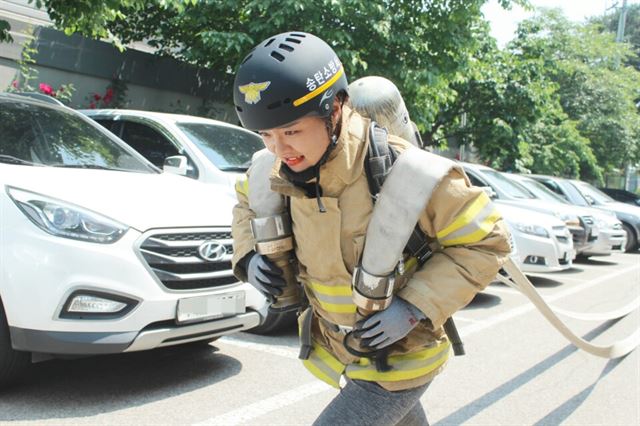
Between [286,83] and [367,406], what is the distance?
3.04ft

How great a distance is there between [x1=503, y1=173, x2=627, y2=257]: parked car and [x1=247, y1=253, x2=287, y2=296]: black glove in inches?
377

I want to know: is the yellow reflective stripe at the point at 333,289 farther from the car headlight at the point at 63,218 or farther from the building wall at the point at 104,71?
the building wall at the point at 104,71

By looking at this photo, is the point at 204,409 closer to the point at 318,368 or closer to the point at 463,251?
the point at 318,368

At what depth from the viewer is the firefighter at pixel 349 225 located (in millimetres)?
1680

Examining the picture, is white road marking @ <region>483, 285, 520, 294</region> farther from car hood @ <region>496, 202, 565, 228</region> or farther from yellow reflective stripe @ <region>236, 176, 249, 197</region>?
yellow reflective stripe @ <region>236, 176, 249, 197</region>

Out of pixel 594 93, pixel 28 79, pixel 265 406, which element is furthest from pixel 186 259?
pixel 594 93

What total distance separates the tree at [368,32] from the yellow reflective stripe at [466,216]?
7101 mm

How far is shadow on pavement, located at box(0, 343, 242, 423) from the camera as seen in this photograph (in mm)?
3414

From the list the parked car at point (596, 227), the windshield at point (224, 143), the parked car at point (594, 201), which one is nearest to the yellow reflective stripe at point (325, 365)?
the windshield at point (224, 143)

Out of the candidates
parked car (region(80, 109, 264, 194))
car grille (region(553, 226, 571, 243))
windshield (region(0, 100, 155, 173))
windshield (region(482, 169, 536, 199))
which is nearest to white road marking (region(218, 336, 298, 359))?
parked car (region(80, 109, 264, 194))

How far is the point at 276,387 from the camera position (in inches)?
156

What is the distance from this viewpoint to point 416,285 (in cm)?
172

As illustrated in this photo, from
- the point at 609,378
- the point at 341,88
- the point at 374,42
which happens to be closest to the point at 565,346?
the point at 609,378

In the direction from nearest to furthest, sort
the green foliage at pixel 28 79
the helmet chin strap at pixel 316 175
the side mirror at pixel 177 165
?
the helmet chin strap at pixel 316 175 → the side mirror at pixel 177 165 → the green foliage at pixel 28 79
